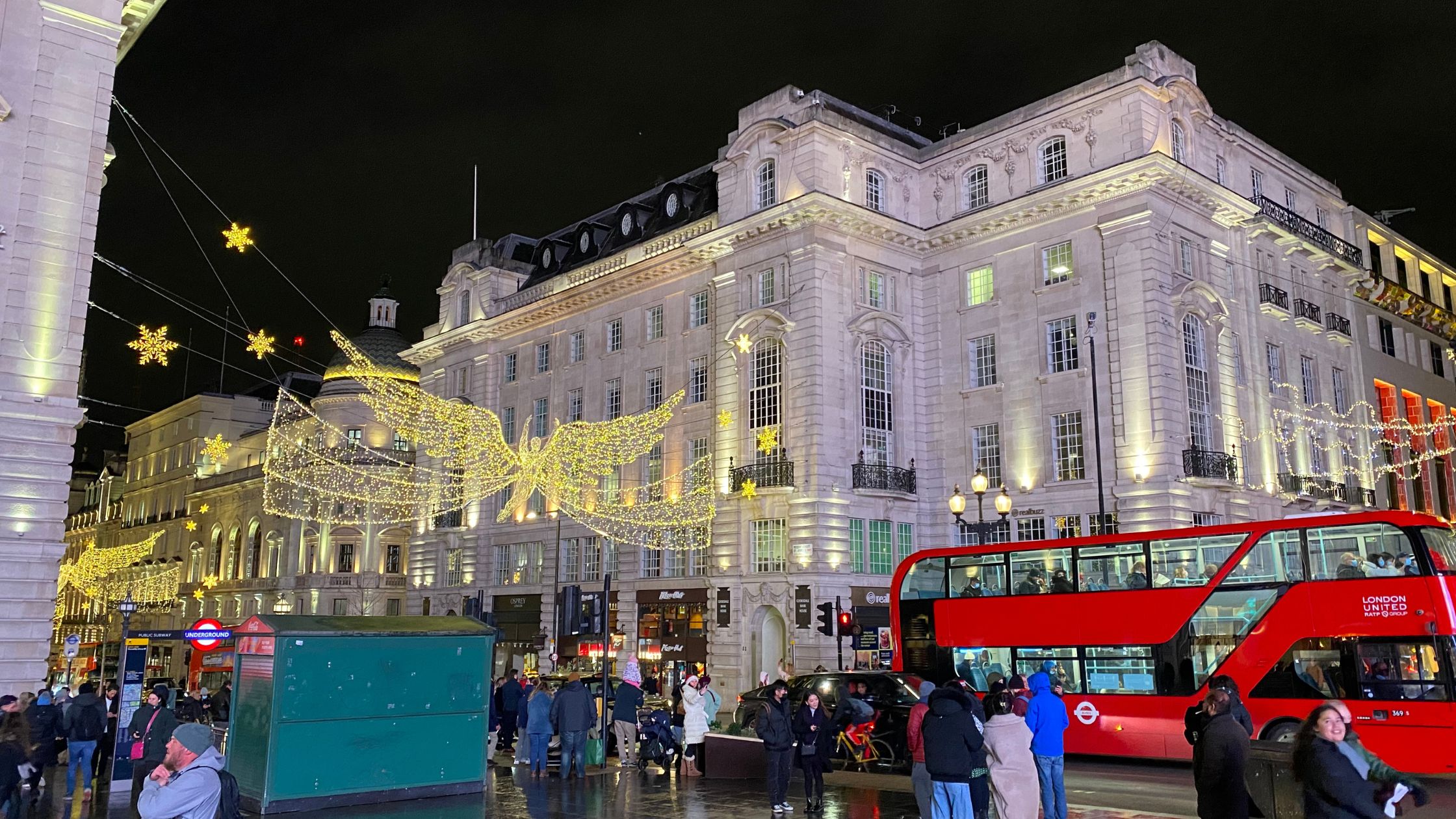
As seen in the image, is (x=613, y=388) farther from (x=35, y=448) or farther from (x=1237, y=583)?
(x=1237, y=583)

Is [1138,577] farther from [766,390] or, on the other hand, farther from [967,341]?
[766,390]

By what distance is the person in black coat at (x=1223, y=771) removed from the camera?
9148mm

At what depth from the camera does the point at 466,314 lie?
53.6 metres

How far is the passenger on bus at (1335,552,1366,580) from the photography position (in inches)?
699

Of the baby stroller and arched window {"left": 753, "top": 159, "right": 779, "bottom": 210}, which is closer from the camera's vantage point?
the baby stroller

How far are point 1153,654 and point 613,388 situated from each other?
94.0ft

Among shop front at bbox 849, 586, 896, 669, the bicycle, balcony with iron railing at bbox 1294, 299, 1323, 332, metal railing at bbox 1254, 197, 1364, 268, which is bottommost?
the bicycle

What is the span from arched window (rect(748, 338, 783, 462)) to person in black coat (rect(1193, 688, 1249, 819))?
27.2m

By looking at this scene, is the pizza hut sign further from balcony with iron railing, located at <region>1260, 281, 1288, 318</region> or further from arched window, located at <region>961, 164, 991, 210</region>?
arched window, located at <region>961, 164, 991, 210</region>

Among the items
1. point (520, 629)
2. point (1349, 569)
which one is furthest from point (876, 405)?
point (1349, 569)

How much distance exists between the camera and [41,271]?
74.0ft

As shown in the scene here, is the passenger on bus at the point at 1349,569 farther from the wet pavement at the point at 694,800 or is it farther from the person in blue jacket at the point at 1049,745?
the person in blue jacket at the point at 1049,745

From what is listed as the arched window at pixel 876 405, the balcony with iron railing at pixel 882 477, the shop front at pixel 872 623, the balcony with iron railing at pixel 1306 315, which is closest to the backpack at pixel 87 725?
the shop front at pixel 872 623

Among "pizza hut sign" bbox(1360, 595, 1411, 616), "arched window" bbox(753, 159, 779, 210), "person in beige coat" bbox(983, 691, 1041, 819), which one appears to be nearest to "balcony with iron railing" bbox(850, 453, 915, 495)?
"arched window" bbox(753, 159, 779, 210)
